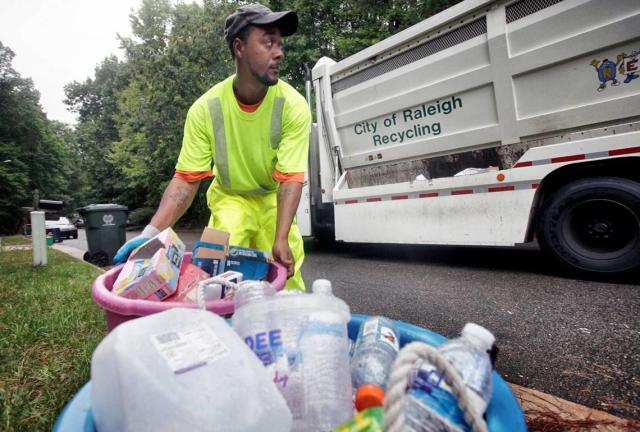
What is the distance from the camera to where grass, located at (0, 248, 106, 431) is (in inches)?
57.1

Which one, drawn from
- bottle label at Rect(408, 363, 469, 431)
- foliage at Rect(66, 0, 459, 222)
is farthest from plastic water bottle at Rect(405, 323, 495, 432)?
foliage at Rect(66, 0, 459, 222)

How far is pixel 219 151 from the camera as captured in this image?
1955 mm

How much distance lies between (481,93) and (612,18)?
4.05 feet

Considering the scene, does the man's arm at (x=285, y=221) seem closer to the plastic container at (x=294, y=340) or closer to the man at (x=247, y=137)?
the man at (x=247, y=137)

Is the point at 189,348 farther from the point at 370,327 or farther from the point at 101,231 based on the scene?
the point at 101,231

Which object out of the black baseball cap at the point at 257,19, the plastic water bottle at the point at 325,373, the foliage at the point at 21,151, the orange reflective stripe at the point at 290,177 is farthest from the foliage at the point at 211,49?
the foliage at the point at 21,151

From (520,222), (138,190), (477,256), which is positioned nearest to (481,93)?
(520,222)

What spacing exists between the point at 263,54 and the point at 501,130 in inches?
128

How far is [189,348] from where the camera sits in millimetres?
657

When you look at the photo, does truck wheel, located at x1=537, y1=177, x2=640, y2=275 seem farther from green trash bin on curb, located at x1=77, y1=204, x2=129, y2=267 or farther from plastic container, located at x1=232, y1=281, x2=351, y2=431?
green trash bin on curb, located at x1=77, y1=204, x2=129, y2=267

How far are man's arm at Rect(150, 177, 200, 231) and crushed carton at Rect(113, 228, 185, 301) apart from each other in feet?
1.36

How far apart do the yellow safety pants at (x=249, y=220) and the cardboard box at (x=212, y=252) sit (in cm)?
50

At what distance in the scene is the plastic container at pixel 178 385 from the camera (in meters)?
0.58

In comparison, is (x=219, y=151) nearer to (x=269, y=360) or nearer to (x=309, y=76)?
(x=269, y=360)
